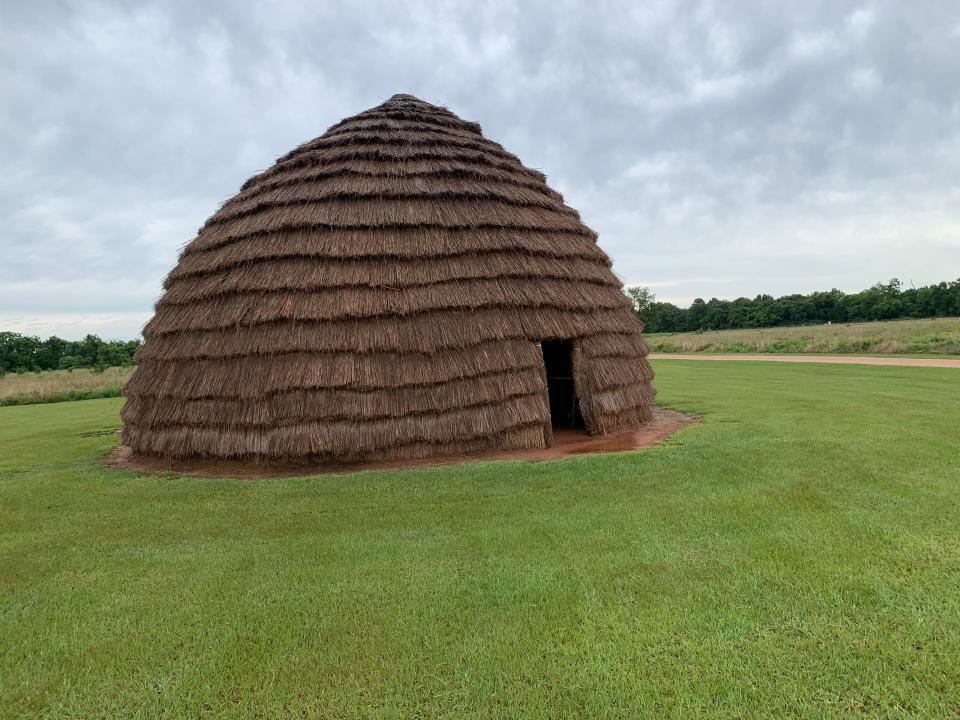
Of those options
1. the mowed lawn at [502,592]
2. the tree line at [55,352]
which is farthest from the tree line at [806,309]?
the mowed lawn at [502,592]

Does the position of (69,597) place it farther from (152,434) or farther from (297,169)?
(297,169)

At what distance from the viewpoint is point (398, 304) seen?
351 inches

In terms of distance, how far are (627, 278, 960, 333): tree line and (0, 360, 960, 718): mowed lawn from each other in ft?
240

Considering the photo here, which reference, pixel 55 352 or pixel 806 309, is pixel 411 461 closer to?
pixel 55 352

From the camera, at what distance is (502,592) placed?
3969mm

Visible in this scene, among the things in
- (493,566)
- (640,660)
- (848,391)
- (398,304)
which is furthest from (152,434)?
(848,391)

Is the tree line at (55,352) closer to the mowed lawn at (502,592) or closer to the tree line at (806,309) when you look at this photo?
the mowed lawn at (502,592)

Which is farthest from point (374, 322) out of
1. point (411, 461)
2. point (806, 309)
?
point (806, 309)

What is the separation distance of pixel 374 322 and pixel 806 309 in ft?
287

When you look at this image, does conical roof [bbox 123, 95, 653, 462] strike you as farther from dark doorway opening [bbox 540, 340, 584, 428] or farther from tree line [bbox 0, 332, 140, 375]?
tree line [bbox 0, 332, 140, 375]

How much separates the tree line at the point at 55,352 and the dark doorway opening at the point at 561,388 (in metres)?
42.9

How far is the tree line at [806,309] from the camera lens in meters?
67.3

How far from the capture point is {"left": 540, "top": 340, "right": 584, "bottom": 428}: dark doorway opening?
12078 mm

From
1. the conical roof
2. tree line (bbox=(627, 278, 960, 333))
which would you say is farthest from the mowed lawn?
tree line (bbox=(627, 278, 960, 333))
